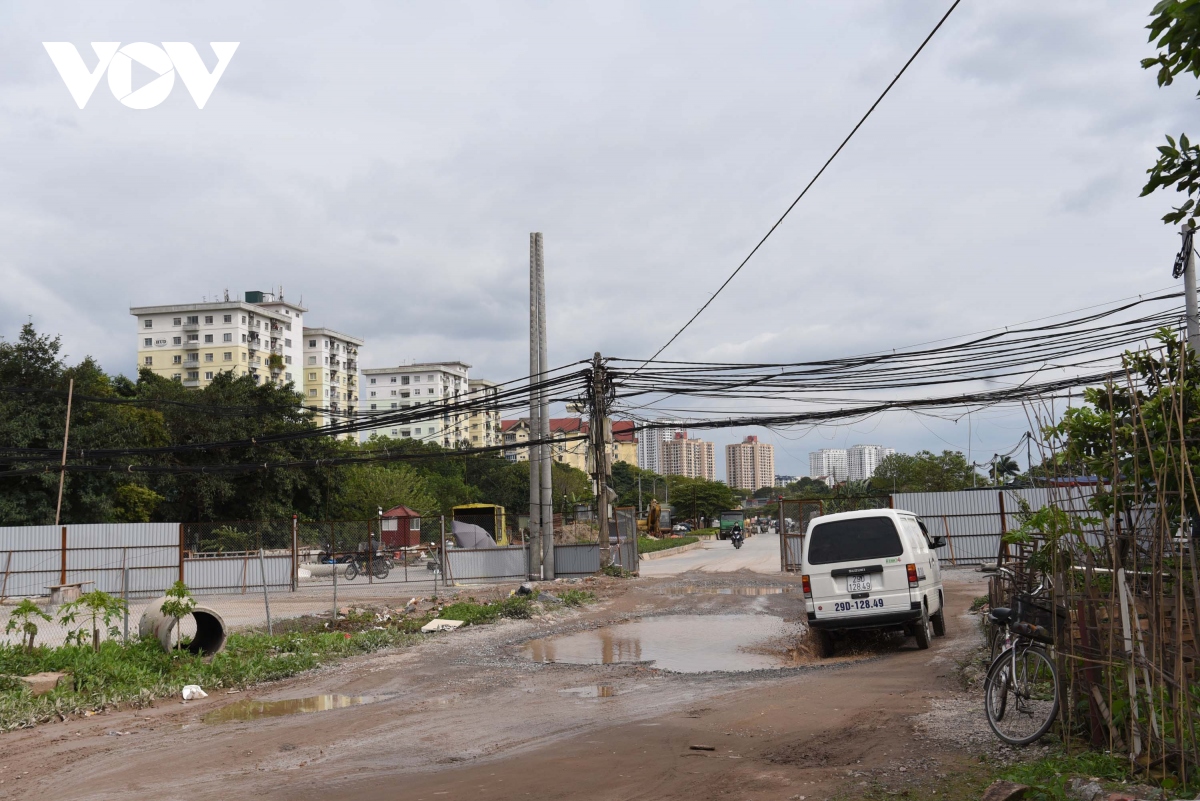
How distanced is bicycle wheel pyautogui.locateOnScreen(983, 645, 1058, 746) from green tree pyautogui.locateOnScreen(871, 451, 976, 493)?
56.9 metres

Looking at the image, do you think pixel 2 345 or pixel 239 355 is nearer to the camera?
pixel 2 345

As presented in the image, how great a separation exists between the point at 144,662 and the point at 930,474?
65362 millimetres

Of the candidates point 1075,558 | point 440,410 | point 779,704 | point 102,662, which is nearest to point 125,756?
point 102,662

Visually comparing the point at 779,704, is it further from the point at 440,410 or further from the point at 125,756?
the point at 440,410

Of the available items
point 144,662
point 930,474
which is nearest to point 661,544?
point 930,474

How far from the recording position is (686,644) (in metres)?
15.4

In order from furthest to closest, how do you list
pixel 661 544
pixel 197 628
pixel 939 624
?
pixel 661 544 → pixel 197 628 → pixel 939 624

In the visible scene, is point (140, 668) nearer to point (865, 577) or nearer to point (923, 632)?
point (865, 577)

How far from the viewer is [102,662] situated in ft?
41.1

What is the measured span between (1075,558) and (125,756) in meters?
8.10

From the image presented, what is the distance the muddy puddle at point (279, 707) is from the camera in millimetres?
10414

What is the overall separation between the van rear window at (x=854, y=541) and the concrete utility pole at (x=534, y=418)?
16.4m

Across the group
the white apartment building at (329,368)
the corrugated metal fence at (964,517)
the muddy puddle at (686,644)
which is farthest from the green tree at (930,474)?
the white apartment building at (329,368)

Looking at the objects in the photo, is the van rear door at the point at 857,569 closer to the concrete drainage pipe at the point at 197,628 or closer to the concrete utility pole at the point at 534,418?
the concrete drainage pipe at the point at 197,628
